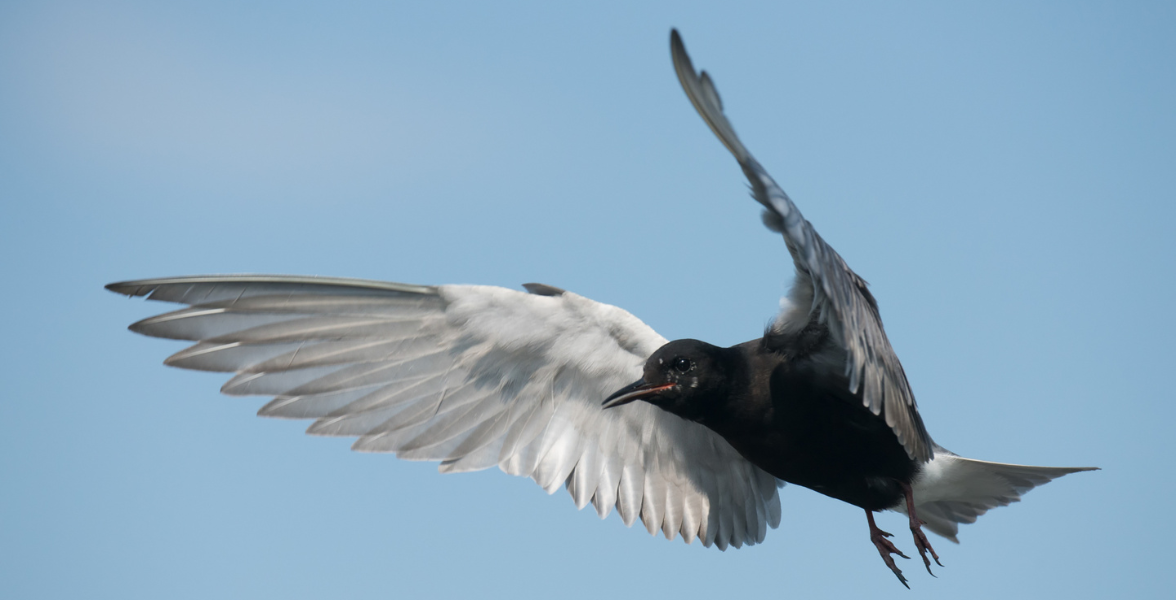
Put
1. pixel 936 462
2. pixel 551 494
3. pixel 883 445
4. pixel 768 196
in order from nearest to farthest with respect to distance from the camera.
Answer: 1. pixel 768 196
2. pixel 883 445
3. pixel 936 462
4. pixel 551 494

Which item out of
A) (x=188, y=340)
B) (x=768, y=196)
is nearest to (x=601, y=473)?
(x=188, y=340)

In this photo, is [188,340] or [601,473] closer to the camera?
[188,340]

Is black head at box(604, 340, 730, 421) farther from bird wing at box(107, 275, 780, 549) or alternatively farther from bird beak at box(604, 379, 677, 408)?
bird wing at box(107, 275, 780, 549)

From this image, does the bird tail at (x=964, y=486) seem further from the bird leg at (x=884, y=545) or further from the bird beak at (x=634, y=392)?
the bird beak at (x=634, y=392)

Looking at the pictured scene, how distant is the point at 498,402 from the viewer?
20.0ft

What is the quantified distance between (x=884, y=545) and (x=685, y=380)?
5.22ft

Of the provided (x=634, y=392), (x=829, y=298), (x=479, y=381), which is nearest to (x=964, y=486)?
(x=634, y=392)

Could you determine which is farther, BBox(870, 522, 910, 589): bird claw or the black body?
BBox(870, 522, 910, 589): bird claw

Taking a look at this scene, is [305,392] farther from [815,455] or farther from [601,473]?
[815,455]

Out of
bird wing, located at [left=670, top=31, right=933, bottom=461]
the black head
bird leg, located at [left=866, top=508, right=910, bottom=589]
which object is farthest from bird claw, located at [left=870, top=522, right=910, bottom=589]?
the black head

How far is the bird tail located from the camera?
5.58m

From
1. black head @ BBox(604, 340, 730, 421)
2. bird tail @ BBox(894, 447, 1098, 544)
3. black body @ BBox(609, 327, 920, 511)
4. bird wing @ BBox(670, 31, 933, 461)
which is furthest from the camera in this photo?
bird tail @ BBox(894, 447, 1098, 544)

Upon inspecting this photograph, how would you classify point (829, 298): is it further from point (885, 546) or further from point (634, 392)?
point (885, 546)

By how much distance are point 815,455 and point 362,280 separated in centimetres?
279
